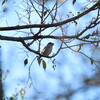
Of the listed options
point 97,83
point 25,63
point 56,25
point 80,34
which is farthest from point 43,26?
point 97,83

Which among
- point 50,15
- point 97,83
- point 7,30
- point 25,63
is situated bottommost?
point 25,63

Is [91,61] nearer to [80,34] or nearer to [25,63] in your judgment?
[80,34]

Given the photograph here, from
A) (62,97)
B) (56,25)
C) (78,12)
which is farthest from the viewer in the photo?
(78,12)

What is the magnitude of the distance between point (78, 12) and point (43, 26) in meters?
0.43

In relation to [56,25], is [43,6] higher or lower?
higher

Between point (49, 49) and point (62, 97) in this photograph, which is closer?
point (62, 97)

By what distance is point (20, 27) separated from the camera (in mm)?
2619

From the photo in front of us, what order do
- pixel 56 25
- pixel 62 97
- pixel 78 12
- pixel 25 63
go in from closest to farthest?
pixel 62 97
pixel 56 25
pixel 78 12
pixel 25 63

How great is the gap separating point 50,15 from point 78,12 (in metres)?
0.31

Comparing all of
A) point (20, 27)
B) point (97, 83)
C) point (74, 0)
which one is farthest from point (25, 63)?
point (97, 83)

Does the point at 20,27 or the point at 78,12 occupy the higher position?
the point at 78,12

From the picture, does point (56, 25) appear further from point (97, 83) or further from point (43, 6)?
point (97, 83)

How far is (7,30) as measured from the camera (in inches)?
105

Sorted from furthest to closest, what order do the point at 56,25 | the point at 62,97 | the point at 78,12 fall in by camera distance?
the point at 78,12
the point at 56,25
the point at 62,97
